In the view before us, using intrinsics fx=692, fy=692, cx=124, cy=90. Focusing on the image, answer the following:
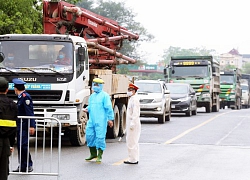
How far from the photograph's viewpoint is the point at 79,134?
55.2 ft

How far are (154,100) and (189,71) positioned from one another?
11.8m

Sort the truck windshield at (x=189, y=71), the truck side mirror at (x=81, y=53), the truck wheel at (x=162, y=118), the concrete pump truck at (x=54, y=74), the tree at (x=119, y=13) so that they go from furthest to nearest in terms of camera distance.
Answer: the tree at (x=119, y=13), the truck windshield at (x=189, y=71), the truck wheel at (x=162, y=118), the truck side mirror at (x=81, y=53), the concrete pump truck at (x=54, y=74)

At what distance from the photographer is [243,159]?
14781 millimetres

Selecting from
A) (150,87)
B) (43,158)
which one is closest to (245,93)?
(150,87)

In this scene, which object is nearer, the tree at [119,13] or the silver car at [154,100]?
the silver car at [154,100]

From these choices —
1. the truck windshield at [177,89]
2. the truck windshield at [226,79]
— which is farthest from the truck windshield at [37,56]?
the truck windshield at [226,79]

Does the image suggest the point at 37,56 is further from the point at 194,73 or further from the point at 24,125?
the point at 194,73

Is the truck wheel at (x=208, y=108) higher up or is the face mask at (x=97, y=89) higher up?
the face mask at (x=97, y=89)

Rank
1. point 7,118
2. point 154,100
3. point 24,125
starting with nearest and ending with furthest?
1. point 7,118
2. point 24,125
3. point 154,100

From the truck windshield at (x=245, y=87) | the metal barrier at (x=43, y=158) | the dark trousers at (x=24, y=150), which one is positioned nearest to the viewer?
the metal barrier at (x=43, y=158)

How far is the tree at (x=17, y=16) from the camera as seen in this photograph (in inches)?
1063

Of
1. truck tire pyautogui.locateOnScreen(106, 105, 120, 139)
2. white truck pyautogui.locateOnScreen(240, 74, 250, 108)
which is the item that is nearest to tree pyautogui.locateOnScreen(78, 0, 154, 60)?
white truck pyautogui.locateOnScreen(240, 74, 250, 108)

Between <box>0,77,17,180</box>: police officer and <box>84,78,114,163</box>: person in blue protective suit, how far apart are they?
4678mm

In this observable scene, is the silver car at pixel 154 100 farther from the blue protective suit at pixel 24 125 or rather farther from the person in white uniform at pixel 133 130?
the blue protective suit at pixel 24 125
